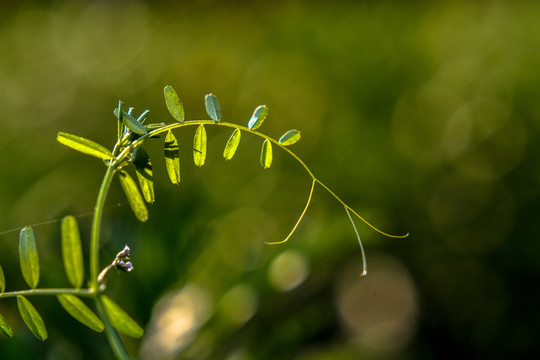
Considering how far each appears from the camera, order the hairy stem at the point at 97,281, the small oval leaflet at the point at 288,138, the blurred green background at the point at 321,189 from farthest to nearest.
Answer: the blurred green background at the point at 321,189, the small oval leaflet at the point at 288,138, the hairy stem at the point at 97,281

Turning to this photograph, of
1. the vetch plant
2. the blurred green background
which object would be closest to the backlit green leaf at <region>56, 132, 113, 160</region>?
the vetch plant

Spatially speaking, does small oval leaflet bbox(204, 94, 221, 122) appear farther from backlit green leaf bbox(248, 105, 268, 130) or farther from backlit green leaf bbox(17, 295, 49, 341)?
backlit green leaf bbox(17, 295, 49, 341)

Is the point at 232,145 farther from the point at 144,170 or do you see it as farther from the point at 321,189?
the point at 321,189


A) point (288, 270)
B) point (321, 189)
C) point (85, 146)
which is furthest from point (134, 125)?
point (321, 189)

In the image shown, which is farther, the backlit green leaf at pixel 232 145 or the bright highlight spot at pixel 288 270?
the bright highlight spot at pixel 288 270

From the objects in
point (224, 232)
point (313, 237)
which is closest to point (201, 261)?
point (313, 237)

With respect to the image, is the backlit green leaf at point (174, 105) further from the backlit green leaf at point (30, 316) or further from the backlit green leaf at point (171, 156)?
the backlit green leaf at point (30, 316)

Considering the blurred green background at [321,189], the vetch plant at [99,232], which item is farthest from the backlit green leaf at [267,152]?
the blurred green background at [321,189]
